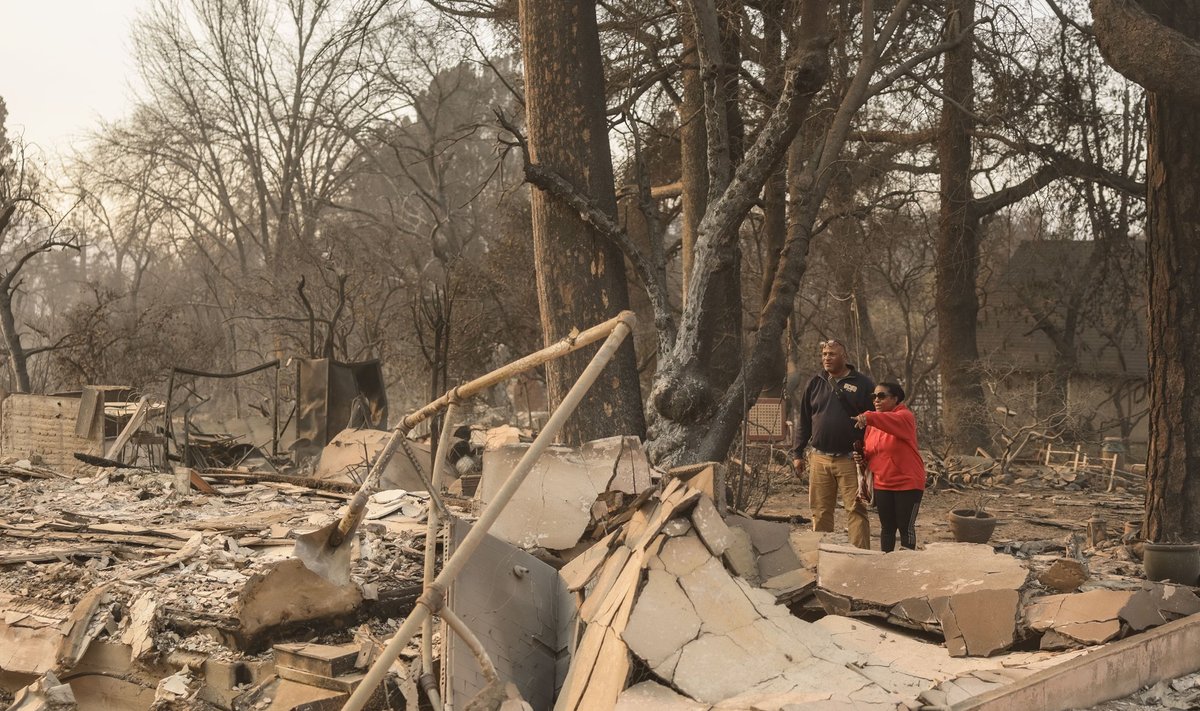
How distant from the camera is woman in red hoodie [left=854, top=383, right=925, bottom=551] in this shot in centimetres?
642

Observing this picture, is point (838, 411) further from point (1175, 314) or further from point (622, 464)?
point (1175, 314)

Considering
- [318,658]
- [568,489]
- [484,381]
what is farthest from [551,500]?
[484,381]

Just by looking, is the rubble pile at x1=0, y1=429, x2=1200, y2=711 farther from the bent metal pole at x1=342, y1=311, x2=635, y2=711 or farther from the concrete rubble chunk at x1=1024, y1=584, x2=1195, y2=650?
the bent metal pole at x1=342, y1=311, x2=635, y2=711

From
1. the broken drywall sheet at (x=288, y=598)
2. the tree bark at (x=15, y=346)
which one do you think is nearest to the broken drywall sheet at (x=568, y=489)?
the broken drywall sheet at (x=288, y=598)

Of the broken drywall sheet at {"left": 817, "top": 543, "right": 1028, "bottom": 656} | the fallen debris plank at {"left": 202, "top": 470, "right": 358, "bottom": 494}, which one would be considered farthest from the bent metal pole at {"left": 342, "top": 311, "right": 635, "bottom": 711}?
the fallen debris plank at {"left": 202, "top": 470, "right": 358, "bottom": 494}

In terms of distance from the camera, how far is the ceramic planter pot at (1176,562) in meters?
5.87

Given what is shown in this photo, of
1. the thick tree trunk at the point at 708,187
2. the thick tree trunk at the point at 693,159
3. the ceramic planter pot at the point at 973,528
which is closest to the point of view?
the ceramic planter pot at the point at 973,528

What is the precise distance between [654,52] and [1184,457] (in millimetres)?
→ 6321

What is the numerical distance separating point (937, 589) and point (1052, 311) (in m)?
18.8

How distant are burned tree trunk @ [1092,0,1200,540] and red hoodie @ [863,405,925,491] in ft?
6.76

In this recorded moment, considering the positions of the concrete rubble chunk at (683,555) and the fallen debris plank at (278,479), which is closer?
the concrete rubble chunk at (683,555)

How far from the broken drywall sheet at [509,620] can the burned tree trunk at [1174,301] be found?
4682mm

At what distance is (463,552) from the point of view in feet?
12.3

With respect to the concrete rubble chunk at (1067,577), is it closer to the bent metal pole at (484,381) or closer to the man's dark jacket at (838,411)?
the man's dark jacket at (838,411)
